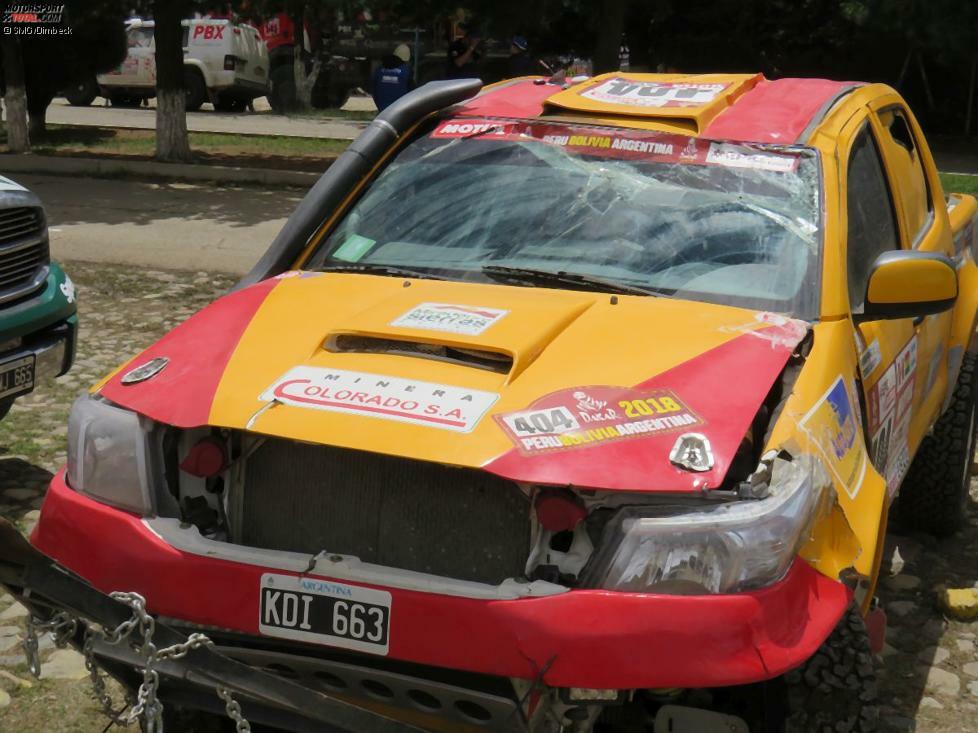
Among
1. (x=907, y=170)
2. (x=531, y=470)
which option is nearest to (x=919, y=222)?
(x=907, y=170)

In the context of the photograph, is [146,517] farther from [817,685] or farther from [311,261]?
[817,685]

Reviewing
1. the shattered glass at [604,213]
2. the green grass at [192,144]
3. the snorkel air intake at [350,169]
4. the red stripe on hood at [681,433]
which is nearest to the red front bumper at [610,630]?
the red stripe on hood at [681,433]

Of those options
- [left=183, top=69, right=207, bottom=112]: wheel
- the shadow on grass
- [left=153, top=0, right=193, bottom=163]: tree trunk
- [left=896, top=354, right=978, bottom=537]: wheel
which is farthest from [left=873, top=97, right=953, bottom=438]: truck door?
[left=183, top=69, right=207, bottom=112]: wheel

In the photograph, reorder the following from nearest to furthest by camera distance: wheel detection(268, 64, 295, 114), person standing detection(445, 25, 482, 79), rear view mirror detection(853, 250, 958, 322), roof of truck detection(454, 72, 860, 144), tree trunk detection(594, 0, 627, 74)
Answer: rear view mirror detection(853, 250, 958, 322), roof of truck detection(454, 72, 860, 144), person standing detection(445, 25, 482, 79), tree trunk detection(594, 0, 627, 74), wheel detection(268, 64, 295, 114)

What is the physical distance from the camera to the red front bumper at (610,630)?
8.87ft

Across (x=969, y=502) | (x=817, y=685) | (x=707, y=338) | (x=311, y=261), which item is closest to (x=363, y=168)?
(x=311, y=261)

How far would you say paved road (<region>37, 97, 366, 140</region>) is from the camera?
23047mm

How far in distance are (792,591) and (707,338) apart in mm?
798

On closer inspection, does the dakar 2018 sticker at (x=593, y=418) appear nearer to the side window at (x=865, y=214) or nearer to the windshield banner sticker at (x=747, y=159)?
the side window at (x=865, y=214)

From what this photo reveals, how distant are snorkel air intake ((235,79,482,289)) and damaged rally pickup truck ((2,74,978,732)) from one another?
146 mm

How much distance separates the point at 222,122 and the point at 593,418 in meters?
23.6

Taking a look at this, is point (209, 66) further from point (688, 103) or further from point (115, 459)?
point (115, 459)

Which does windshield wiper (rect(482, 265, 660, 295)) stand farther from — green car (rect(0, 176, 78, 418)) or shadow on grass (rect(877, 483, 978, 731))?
green car (rect(0, 176, 78, 418))

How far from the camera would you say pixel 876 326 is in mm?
Answer: 3932
